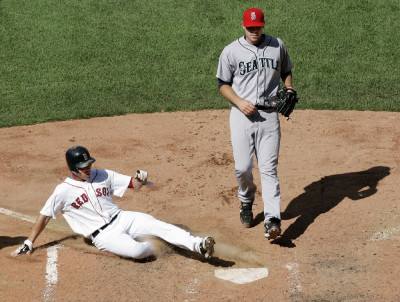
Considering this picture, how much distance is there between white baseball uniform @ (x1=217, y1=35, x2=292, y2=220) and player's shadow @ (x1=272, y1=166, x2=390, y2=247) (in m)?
0.69

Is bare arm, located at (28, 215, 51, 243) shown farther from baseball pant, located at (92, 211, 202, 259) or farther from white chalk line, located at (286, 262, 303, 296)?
white chalk line, located at (286, 262, 303, 296)

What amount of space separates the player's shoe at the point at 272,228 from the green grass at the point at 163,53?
5.04 metres

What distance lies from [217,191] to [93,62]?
19.3ft

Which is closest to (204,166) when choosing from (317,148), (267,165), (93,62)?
(317,148)

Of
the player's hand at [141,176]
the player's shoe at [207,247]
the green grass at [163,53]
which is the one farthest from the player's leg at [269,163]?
the green grass at [163,53]

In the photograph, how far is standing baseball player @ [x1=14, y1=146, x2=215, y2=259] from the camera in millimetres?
8273

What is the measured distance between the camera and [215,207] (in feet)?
31.6

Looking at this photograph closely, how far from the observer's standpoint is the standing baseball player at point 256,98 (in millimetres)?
8570

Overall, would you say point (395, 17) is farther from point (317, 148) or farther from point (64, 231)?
point (64, 231)

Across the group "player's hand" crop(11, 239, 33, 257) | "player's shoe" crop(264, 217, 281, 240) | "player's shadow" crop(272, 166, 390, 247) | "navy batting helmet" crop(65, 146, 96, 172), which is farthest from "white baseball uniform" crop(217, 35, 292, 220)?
"player's hand" crop(11, 239, 33, 257)

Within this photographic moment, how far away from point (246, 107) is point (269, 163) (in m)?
0.63

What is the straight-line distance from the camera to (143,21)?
16406mm

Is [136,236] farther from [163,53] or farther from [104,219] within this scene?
[163,53]

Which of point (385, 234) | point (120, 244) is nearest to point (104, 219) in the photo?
point (120, 244)
